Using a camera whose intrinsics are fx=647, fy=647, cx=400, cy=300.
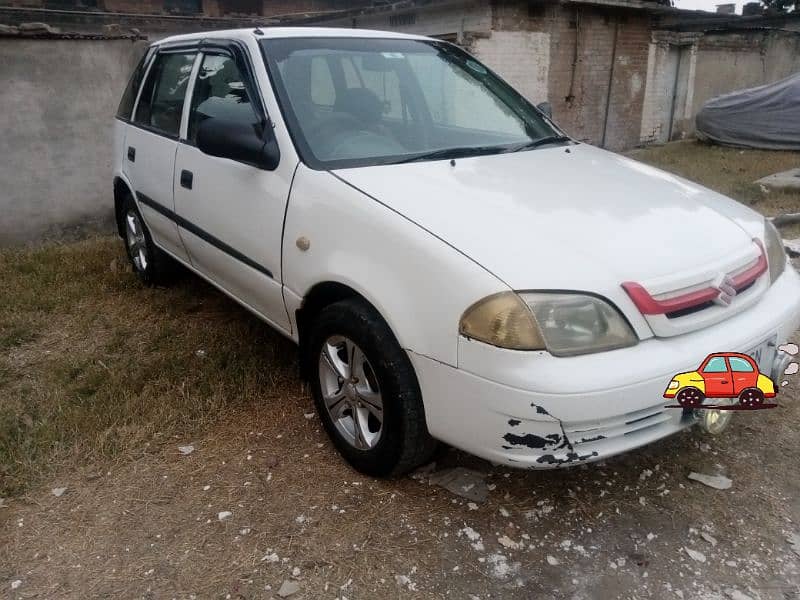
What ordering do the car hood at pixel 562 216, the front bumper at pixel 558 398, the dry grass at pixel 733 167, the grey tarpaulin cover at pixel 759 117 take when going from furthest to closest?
the grey tarpaulin cover at pixel 759 117, the dry grass at pixel 733 167, the car hood at pixel 562 216, the front bumper at pixel 558 398

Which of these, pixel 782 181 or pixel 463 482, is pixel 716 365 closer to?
pixel 463 482

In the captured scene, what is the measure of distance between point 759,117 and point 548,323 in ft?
41.2

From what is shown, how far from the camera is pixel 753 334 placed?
7.45ft

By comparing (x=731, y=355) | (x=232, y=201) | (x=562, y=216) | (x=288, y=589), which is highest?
(x=562, y=216)

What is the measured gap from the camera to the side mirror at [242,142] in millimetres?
2781

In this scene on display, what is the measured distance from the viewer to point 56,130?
21.7 ft

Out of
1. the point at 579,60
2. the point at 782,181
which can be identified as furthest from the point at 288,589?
the point at 579,60

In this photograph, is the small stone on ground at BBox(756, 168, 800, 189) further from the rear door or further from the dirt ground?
the rear door

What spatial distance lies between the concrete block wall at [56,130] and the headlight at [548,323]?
6168 millimetres

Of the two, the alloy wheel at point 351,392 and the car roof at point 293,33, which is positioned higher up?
the car roof at point 293,33

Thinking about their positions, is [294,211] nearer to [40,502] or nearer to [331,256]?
[331,256]

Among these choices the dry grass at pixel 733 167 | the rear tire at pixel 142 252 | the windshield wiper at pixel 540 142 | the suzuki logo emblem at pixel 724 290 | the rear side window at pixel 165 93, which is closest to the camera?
the suzuki logo emblem at pixel 724 290

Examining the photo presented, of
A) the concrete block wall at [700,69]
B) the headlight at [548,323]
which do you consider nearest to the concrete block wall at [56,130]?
the headlight at [548,323]

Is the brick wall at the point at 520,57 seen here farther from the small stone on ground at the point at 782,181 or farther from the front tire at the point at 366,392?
the front tire at the point at 366,392
